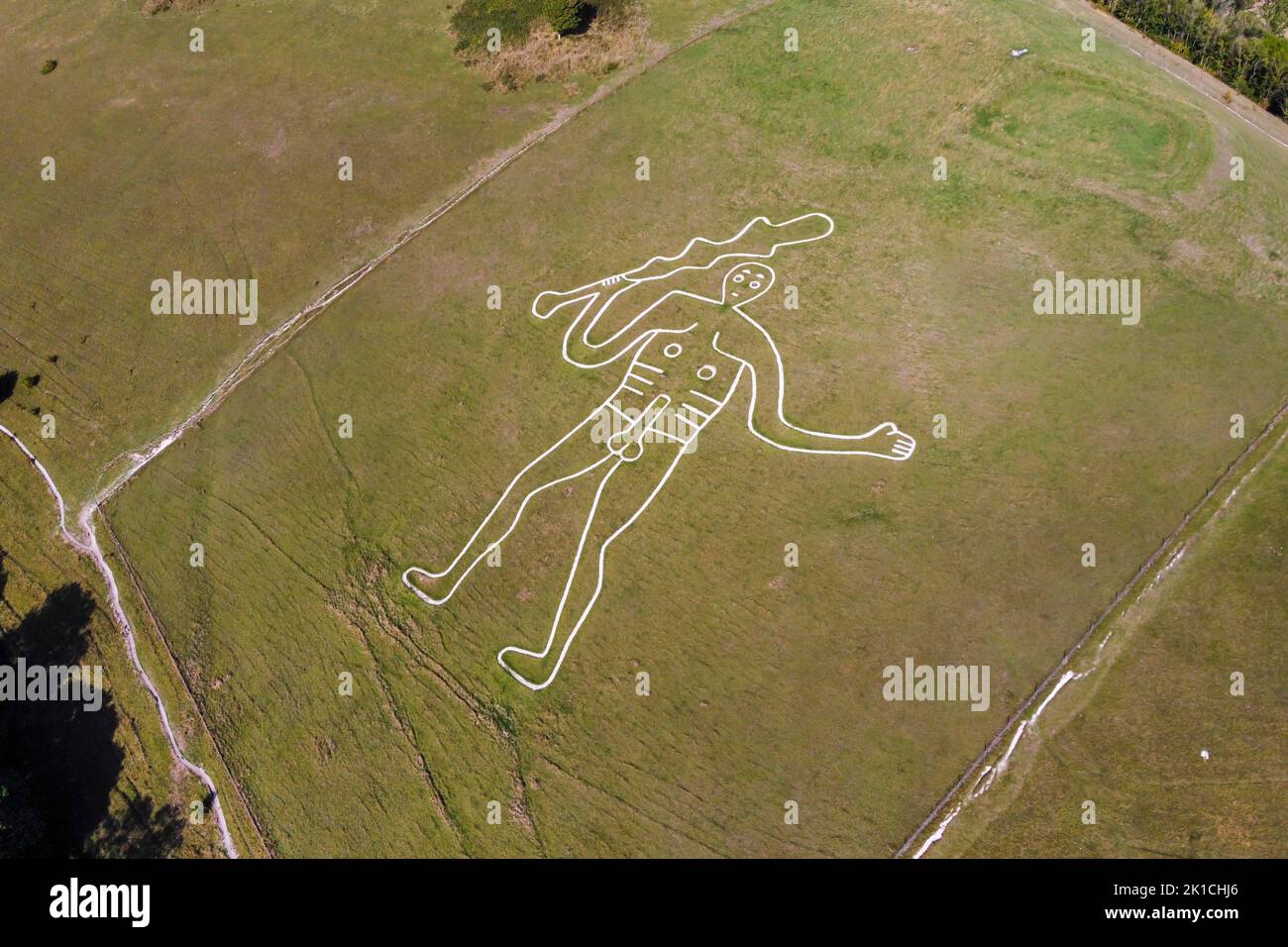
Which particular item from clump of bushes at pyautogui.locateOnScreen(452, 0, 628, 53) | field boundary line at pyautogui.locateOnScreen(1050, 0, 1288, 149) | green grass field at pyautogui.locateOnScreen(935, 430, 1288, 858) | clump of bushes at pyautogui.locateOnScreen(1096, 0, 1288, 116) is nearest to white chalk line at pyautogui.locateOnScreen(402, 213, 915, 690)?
green grass field at pyautogui.locateOnScreen(935, 430, 1288, 858)

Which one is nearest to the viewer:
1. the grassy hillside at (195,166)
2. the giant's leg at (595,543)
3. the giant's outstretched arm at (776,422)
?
the giant's leg at (595,543)

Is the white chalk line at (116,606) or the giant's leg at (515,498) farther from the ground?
the giant's leg at (515,498)

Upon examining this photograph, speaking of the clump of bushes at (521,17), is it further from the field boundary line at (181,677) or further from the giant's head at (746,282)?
the field boundary line at (181,677)

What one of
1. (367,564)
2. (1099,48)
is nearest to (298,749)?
(367,564)

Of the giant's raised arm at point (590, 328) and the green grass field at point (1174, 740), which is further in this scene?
the giant's raised arm at point (590, 328)

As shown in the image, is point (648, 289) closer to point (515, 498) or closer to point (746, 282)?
point (746, 282)

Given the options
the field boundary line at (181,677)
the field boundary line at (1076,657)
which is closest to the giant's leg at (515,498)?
the field boundary line at (181,677)

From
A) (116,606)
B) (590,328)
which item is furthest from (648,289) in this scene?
(116,606)
